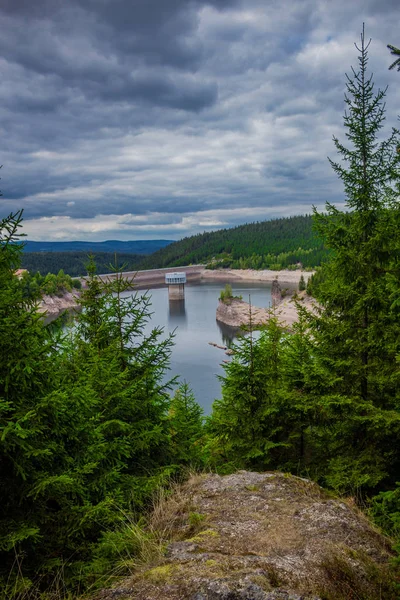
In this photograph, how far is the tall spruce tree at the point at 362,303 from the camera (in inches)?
324

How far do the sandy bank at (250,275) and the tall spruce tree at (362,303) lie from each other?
143 metres

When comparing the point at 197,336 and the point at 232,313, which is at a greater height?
the point at 232,313

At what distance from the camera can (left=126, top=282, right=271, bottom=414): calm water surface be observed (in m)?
40.9

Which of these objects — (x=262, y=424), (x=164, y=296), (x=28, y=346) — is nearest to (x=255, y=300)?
(x=164, y=296)

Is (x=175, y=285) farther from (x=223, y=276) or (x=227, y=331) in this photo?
(x=223, y=276)

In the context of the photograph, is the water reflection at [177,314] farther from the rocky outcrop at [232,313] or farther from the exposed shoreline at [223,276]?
the exposed shoreline at [223,276]

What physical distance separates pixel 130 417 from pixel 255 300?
9594 centimetres

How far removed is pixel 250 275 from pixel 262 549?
16484cm

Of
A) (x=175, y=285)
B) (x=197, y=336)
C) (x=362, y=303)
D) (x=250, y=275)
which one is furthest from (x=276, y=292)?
(x=362, y=303)

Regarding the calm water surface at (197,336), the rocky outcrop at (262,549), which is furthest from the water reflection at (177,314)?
the rocky outcrop at (262,549)

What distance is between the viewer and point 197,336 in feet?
219

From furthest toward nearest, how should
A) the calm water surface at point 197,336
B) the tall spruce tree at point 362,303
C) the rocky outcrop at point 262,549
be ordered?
1. the calm water surface at point 197,336
2. the tall spruce tree at point 362,303
3. the rocky outcrop at point 262,549

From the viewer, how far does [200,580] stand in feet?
11.4

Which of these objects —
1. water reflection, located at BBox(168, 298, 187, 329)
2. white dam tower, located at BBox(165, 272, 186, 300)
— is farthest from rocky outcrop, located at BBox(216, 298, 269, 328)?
white dam tower, located at BBox(165, 272, 186, 300)
